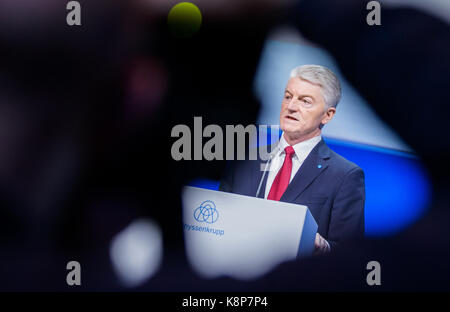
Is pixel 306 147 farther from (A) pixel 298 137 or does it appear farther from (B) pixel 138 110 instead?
(B) pixel 138 110

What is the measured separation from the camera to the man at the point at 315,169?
6.50ft

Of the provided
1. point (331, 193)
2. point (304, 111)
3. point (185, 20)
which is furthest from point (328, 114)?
point (185, 20)

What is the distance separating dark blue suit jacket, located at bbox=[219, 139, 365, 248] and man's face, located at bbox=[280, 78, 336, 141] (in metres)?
0.10

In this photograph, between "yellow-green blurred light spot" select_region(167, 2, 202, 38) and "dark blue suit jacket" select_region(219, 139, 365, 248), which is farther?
"yellow-green blurred light spot" select_region(167, 2, 202, 38)

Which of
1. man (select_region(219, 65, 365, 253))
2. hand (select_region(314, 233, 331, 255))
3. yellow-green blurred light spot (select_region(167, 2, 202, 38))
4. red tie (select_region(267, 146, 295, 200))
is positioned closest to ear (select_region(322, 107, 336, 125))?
man (select_region(219, 65, 365, 253))

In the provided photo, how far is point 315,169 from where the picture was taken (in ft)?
6.56

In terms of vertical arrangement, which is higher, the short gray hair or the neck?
the short gray hair

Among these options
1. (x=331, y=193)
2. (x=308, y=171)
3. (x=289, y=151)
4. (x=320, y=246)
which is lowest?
(x=320, y=246)

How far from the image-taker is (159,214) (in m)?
2.11

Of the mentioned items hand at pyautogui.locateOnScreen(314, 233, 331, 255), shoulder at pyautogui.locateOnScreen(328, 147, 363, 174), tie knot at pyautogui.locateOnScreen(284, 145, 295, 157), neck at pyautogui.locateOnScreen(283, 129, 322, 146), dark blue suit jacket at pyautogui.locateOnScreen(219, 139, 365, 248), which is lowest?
hand at pyautogui.locateOnScreen(314, 233, 331, 255)

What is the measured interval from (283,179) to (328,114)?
0.39 metres

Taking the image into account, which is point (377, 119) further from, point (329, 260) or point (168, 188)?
point (168, 188)

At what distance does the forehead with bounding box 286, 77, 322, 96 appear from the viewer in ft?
6.61

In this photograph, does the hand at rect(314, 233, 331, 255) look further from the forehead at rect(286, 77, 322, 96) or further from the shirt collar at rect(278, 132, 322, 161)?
the forehead at rect(286, 77, 322, 96)
